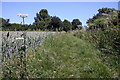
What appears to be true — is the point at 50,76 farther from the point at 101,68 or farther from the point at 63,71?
the point at 101,68

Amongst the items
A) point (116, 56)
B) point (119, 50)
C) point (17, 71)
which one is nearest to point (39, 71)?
point (17, 71)

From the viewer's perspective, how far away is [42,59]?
2.48 metres

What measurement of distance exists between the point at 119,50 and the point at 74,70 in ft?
4.41

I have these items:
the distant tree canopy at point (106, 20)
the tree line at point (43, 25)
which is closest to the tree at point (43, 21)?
the tree line at point (43, 25)

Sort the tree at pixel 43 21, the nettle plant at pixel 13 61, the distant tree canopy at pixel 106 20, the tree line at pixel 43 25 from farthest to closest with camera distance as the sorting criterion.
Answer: the tree at pixel 43 21, the distant tree canopy at pixel 106 20, the tree line at pixel 43 25, the nettle plant at pixel 13 61

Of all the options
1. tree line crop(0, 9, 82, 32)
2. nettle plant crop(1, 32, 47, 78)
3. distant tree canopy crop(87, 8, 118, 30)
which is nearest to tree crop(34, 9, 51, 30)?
tree line crop(0, 9, 82, 32)

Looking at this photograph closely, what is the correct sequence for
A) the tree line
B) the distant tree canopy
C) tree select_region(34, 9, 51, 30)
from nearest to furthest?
the tree line
the distant tree canopy
tree select_region(34, 9, 51, 30)

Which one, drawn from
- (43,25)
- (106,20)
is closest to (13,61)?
(106,20)

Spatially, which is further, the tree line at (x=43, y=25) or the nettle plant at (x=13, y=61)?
the tree line at (x=43, y=25)

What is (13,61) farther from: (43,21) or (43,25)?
(43,21)

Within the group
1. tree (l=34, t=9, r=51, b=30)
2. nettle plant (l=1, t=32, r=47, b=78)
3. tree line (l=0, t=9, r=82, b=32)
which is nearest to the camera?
nettle plant (l=1, t=32, r=47, b=78)

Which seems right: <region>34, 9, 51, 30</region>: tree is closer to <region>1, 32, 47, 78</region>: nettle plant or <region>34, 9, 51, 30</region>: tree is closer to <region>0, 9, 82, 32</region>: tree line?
<region>0, 9, 82, 32</region>: tree line

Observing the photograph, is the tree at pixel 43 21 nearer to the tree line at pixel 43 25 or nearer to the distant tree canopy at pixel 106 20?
the tree line at pixel 43 25

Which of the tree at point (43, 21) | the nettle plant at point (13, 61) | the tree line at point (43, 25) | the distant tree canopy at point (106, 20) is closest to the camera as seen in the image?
the nettle plant at point (13, 61)
